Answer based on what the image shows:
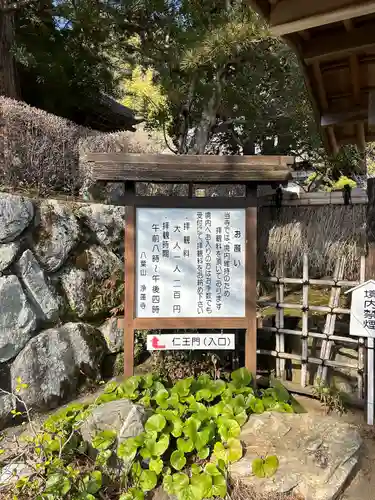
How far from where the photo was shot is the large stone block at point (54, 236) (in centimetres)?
516

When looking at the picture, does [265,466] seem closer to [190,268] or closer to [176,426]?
[176,426]

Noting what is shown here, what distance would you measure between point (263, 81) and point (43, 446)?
30.0 ft

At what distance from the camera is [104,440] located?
3174mm

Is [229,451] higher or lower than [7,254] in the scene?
lower

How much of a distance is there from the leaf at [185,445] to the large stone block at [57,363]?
2138 millimetres

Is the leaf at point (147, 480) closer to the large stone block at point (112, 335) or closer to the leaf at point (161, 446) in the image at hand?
the leaf at point (161, 446)

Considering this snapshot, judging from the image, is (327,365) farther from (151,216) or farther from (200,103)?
(200,103)

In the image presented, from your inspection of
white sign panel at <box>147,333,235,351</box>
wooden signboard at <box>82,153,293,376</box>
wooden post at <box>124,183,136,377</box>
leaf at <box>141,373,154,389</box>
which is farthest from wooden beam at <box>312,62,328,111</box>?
leaf at <box>141,373,154,389</box>

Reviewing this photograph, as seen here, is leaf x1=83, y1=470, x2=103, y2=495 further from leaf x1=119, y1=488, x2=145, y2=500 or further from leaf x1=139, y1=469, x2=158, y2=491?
leaf x1=139, y1=469, x2=158, y2=491

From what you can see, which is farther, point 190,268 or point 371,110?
point 190,268

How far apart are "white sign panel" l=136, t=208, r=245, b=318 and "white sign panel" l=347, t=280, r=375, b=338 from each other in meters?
1.12

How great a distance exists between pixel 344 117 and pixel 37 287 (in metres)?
3.97

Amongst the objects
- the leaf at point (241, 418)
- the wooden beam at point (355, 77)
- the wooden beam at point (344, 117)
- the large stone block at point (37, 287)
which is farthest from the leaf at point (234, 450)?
the wooden beam at point (355, 77)

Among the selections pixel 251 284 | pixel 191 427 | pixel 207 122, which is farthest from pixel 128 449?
pixel 207 122
